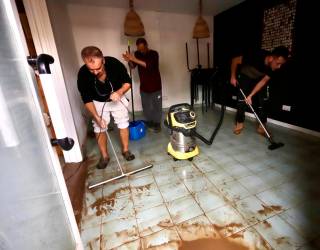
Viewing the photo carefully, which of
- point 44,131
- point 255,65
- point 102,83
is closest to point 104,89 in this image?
point 102,83

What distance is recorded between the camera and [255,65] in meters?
2.28

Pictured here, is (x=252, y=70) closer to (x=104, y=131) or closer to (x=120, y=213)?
(x=104, y=131)

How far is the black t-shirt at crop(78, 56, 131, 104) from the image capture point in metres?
1.63

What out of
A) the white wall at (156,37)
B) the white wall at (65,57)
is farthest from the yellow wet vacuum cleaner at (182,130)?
the white wall at (156,37)

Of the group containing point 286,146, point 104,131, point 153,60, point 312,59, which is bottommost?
point 286,146

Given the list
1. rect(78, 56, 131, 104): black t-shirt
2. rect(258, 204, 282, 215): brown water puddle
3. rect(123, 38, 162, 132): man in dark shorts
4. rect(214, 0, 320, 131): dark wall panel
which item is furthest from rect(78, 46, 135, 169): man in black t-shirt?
rect(214, 0, 320, 131): dark wall panel

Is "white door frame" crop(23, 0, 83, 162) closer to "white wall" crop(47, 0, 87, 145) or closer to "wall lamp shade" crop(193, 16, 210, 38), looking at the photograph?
"white wall" crop(47, 0, 87, 145)

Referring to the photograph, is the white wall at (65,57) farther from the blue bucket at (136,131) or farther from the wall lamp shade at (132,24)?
the wall lamp shade at (132,24)

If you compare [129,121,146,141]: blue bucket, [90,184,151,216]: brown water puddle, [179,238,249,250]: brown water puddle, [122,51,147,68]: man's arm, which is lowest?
[179,238,249,250]: brown water puddle

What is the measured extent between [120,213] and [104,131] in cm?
84

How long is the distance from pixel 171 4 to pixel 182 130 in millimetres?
2709

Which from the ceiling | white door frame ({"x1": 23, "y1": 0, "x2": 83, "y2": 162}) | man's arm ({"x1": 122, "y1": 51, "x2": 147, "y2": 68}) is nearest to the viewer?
white door frame ({"x1": 23, "y1": 0, "x2": 83, "y2": 162})

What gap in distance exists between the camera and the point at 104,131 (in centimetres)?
182

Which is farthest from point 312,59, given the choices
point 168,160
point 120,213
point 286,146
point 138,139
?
point 120,213
